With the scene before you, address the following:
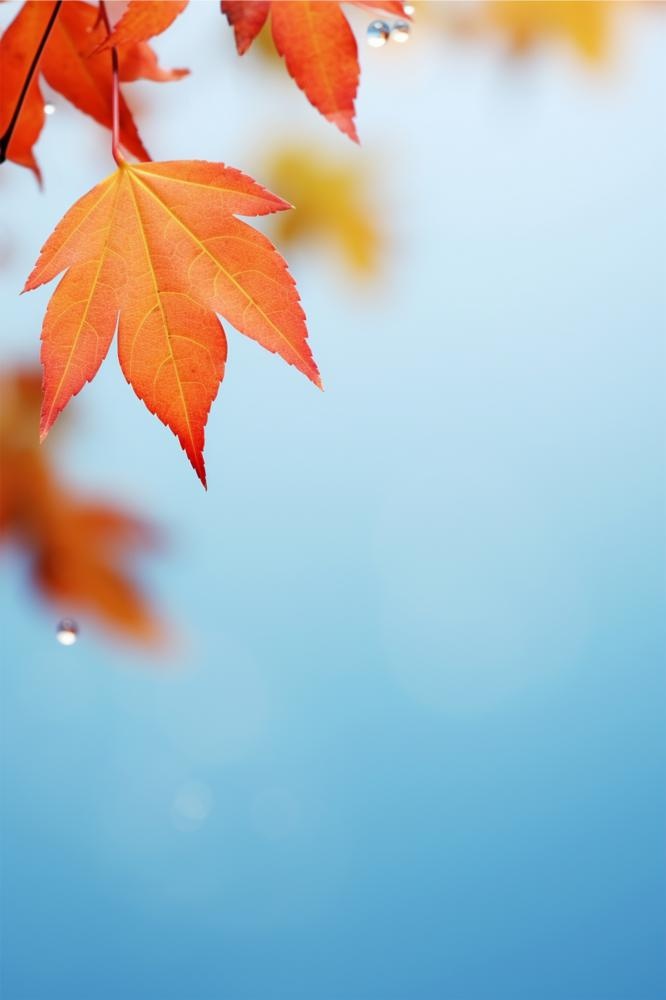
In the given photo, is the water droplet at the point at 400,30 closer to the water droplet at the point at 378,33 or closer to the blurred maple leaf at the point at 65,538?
the water droplet at the point at 378,33

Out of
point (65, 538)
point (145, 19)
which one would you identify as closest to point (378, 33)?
point (145, 19)

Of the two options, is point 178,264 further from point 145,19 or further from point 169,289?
point 145,19

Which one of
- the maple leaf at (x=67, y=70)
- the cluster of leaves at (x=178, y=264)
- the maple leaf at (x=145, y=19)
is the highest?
the maple leaf at (x=67, y=70)

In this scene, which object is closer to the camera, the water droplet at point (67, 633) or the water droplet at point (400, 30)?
the water droplet at point (400, 30)

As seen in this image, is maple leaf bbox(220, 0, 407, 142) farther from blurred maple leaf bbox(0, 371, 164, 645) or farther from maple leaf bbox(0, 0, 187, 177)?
blurred maple leaf bbox(0, 371, 164, 645)

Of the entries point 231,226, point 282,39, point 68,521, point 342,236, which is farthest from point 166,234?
point 68,521

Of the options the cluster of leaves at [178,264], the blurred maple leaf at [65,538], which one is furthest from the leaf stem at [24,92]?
the blurred maple leaf at [65,538]
